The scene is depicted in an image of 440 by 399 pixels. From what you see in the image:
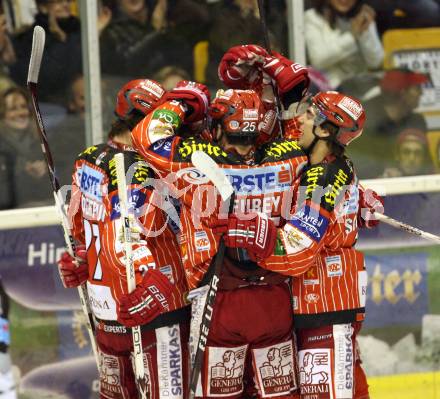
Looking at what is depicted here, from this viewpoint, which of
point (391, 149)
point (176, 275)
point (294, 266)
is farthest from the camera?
point (391, 149)

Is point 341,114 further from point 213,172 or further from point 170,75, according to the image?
point 170,75

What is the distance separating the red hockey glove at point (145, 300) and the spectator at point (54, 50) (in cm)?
165

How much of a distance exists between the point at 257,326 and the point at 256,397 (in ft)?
1.16

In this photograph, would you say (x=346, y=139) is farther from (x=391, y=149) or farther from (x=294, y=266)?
(x=391, y=149)

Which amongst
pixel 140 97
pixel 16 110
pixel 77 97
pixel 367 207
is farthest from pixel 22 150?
pixel 367 207

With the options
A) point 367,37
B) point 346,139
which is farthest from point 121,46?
point 346,139

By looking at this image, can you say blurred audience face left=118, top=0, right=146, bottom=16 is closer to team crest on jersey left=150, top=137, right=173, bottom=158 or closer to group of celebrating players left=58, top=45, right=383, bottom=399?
group of celebrating players left=58, top=45, right=383, bottom=399

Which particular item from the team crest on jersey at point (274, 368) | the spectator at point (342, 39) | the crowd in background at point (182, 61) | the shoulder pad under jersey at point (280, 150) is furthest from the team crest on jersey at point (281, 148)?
the spectator at point (342, 39)

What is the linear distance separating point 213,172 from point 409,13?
2.42 metres

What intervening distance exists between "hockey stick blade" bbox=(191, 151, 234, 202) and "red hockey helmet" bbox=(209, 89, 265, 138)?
30cm

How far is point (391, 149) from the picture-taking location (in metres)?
6.27

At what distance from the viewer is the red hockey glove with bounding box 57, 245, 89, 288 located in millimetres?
4941

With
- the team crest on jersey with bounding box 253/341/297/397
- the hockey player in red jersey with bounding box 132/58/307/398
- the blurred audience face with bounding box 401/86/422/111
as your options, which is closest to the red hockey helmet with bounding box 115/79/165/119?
the hockey player in red jersey with bounding box 132/58/307/398

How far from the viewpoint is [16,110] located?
5.84 meters
